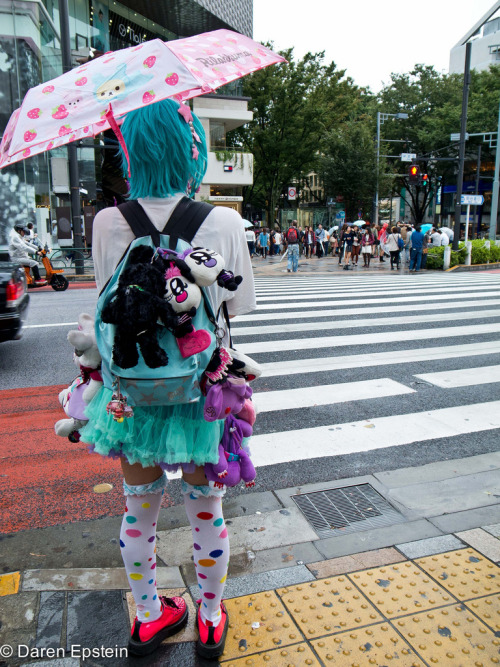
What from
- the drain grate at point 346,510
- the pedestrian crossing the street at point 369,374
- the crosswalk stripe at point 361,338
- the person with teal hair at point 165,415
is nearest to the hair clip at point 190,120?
the person with teal hair at point 165,415

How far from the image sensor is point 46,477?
337cm

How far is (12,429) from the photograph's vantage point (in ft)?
13.7

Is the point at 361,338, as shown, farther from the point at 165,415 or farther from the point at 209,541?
the point at 165,415

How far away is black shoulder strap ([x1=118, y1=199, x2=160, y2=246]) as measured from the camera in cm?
165

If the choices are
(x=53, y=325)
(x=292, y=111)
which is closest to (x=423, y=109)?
(x=292, y=111)

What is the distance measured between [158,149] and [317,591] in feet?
6.04

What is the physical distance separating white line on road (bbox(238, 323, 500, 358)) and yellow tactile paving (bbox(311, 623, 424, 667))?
165 inches

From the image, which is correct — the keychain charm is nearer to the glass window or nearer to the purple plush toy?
the purple plush toy

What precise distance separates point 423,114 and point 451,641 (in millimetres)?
48120

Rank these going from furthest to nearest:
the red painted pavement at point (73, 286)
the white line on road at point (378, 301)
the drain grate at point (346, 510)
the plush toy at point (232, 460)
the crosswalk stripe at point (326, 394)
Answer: the red painted pavement at point (73, 286) → the white line on road at point (378, 301) → the crosswalk stripe at point (326, 394) → the drain grate at point (346, 510) → the plush toy at point (232, 460)

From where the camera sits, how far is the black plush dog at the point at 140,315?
151cm

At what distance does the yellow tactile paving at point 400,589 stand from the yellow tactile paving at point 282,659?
0.39 meters

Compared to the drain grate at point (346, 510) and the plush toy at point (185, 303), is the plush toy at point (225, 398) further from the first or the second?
the drain grate at point (346, 510)

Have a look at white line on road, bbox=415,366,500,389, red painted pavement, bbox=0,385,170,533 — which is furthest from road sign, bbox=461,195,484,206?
red painted pavement, bbox=0,385,170,533
